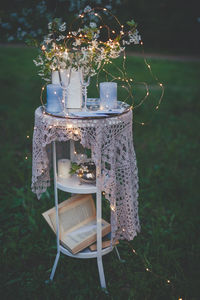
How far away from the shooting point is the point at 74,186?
2.03m

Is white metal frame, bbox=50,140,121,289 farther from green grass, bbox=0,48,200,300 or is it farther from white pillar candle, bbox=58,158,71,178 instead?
green grass, bbox=0,48,200,300

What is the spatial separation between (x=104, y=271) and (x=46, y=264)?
0.47 metres

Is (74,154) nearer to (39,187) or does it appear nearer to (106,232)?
(39,187)

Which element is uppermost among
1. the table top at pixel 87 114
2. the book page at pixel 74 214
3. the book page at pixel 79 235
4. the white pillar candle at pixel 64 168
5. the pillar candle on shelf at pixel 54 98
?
the pillar candle on shelf at pixel 54 98

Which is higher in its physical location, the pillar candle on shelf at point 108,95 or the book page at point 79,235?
the pillar candle on shelf at point 108,95

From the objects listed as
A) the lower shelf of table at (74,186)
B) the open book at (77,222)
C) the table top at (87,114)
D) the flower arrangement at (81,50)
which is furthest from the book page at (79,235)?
the flower arrangement at (81,50)

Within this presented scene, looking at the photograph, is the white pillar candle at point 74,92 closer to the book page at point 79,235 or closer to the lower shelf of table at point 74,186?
the lower shelf of table at point 74,186

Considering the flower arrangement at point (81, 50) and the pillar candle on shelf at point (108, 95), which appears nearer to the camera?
the flower arrangement at point (81, 50)

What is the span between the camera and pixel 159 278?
89.7 inches

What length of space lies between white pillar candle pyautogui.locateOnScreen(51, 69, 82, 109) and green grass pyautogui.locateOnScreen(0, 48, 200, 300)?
19.8 inches

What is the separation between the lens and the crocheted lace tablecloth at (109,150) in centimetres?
183

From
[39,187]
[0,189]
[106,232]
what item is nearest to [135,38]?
[39,187]

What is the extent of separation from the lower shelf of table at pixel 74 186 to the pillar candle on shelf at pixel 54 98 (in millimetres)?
484

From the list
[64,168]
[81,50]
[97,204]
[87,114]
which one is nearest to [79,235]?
[97,204]
